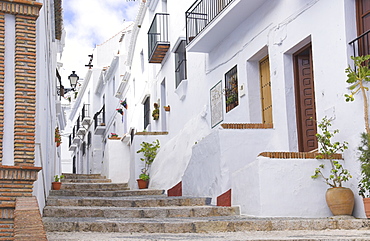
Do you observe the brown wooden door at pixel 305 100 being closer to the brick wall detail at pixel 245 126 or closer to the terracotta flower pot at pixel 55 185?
the brick wall detail at pixel 245 126

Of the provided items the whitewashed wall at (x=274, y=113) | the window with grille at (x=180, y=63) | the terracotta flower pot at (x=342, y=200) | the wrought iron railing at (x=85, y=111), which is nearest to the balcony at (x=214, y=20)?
the whitewashed wall at (x=274, y=113)

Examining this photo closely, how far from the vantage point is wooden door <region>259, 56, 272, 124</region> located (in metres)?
11.7

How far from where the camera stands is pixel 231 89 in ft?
42.2

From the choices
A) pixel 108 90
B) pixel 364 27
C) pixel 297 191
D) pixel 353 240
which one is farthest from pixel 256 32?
pixel 108 90

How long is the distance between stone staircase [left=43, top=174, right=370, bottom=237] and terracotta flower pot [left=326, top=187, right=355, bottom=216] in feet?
0.55

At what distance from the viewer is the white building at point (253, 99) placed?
8.63m

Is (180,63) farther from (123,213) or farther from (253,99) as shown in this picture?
(123,213)

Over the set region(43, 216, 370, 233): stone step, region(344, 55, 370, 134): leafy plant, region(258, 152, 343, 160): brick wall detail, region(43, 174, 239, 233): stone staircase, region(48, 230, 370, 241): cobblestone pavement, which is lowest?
region(48, 230, 370, 241): cobblestone pavement

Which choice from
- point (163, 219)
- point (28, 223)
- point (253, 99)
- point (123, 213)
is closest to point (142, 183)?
point (253, 99)

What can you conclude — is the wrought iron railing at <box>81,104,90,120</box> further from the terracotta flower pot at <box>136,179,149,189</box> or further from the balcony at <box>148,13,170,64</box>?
the terracotta flower pot at <box>136,179,149,189</box>

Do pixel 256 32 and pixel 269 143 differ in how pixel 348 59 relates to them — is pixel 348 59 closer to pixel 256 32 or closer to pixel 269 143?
pixel 269 143

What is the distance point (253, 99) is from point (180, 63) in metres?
4.80

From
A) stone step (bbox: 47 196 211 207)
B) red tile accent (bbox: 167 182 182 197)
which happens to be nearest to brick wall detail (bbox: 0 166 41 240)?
stone step (bbox: 47 196 211 207)

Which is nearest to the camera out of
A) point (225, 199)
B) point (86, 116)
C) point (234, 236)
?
point (234, 236)
